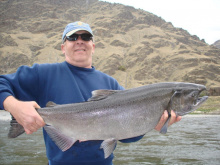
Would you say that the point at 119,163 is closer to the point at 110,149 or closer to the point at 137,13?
the point at 110,149

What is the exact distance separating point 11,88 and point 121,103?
1.39 m

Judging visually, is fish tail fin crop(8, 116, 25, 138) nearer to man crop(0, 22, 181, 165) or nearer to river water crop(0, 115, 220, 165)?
man crop(0, 22, 181, 165)

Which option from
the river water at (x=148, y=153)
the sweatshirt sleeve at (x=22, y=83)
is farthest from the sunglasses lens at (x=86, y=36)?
the river water at (x=148, y=153)

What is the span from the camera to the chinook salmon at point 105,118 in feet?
8.70

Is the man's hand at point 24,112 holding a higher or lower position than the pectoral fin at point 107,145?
higher

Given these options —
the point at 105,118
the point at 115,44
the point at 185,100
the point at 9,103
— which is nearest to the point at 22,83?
the point at 9,103

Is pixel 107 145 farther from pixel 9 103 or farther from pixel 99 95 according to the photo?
pixel 9 103

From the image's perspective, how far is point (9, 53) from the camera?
7894 cm

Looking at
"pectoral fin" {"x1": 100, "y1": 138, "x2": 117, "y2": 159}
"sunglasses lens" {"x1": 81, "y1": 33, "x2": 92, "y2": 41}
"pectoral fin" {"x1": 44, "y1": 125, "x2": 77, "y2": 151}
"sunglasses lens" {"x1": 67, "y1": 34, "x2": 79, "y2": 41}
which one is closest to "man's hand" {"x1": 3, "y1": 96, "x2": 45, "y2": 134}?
"pectoral fin" {"x1": 44, "y1": 125, "x2": 77, "y2": 151}

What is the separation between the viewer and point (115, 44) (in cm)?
10062

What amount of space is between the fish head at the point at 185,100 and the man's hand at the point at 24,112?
67.8 inches

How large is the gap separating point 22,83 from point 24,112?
0.53 m

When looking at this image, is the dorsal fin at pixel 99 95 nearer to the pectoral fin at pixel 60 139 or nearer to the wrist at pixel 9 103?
the pectoral fin at pixel 60 139

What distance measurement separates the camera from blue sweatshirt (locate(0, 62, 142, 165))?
2768 mm
